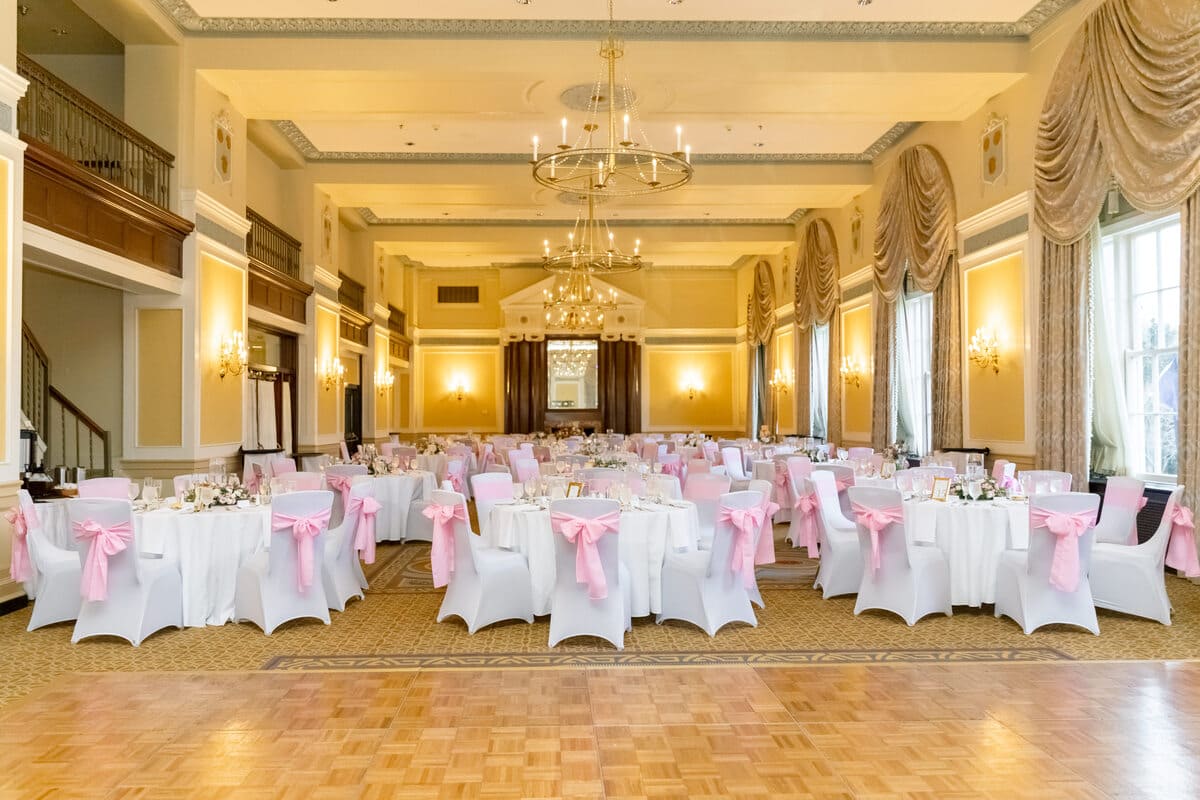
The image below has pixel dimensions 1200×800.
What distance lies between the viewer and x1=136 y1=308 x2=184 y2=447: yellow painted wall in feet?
30.9

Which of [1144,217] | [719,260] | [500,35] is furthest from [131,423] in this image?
[719,260]

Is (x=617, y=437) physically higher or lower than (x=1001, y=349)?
lower

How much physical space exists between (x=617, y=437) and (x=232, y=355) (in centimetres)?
825

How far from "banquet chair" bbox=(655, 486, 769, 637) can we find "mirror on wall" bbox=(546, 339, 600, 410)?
629 inches

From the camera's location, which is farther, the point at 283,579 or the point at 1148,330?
the point at 1148,330

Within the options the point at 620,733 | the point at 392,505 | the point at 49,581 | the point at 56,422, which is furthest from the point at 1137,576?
the point at 56,422

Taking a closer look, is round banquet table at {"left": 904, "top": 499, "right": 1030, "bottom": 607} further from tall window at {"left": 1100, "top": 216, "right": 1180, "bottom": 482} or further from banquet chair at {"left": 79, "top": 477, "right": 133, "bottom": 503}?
banquet chair at {"left": 79, "top": 477, "right": 133, "bottom": 503}

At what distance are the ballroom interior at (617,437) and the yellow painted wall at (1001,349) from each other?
6 cm

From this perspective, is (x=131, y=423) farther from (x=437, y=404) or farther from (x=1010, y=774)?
(x=437, y=404)

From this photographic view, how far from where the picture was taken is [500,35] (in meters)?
9.22

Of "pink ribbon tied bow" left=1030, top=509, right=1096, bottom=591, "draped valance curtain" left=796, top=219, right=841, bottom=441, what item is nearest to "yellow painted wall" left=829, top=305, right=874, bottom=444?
"draped valance curtain" left=796, top=219, right=841, bottom=441

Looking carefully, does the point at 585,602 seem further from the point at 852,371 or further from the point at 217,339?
the point at 852,371

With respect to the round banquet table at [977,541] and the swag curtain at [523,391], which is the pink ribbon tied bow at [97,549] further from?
the swag curtain at [523,391]

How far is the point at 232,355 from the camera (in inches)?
407
